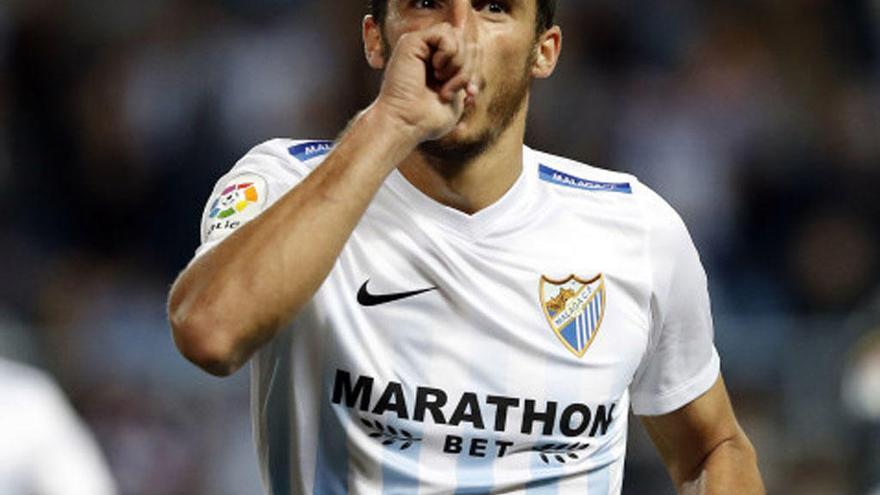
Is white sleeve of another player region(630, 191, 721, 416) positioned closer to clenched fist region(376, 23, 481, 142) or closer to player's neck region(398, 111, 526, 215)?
player's neck region(398, 111, 526, 215)

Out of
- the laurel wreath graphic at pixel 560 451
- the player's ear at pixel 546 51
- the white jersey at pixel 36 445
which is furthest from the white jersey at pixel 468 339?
the white jersey at pixel 36 445

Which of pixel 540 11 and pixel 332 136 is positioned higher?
pixel 540 11

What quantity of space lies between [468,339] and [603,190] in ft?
1.98

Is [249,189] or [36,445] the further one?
[249,189]

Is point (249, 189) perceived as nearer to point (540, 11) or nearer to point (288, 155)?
point (288, 155)

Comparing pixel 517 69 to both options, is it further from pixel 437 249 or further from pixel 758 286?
pixel 758 286

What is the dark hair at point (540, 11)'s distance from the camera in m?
3.96

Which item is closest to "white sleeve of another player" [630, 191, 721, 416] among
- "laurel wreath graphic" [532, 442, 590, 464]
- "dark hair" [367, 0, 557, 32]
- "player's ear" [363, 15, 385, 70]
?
"laurel wreath graphic" [532, 442, 590, 464]

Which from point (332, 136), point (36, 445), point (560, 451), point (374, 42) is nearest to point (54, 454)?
point (36, 445)

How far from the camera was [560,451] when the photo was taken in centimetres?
392

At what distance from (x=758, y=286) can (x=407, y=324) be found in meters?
4.75

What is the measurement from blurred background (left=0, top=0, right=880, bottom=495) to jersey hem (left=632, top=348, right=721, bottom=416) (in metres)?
3.08

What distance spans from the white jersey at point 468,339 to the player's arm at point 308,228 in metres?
0.18

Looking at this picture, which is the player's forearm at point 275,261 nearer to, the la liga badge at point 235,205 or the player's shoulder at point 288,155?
the la liga badge at point 235,205
